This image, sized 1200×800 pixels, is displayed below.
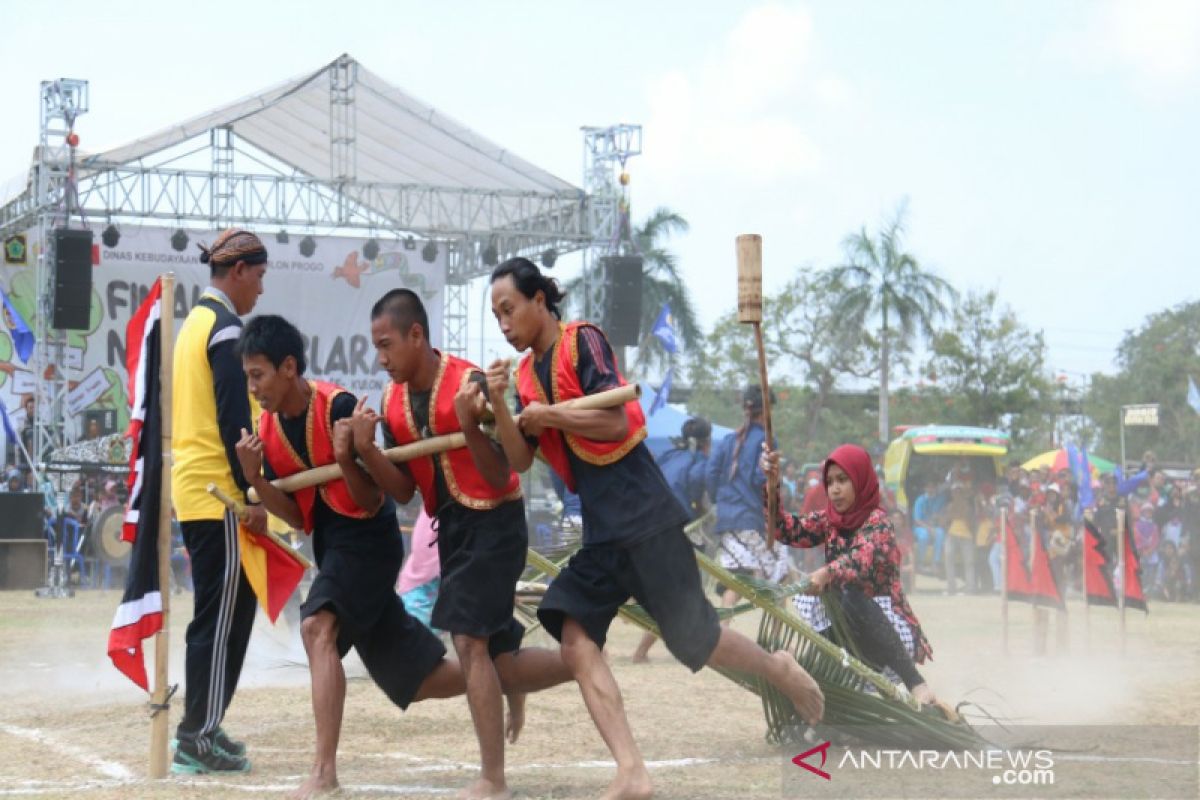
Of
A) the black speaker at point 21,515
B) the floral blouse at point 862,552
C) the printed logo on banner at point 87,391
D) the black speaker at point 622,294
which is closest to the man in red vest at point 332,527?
the floral blouse at point 862,552

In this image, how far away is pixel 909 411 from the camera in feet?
142

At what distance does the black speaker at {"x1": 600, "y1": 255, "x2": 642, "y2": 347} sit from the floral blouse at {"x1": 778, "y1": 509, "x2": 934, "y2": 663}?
53.6 ft

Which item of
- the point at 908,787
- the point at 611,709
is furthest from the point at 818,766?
the point at 611,709

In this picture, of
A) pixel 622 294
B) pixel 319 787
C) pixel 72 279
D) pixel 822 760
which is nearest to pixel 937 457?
pixel 622 294

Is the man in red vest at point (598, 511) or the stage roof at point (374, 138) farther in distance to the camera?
the stage roof at point (374, 138)

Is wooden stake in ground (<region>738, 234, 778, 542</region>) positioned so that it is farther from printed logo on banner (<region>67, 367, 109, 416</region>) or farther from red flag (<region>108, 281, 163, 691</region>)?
printed logo on banner (<region>67, 367, 109, 416</region>)

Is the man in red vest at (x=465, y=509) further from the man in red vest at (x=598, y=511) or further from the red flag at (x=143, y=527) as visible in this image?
the red flag at (x=143, y=527)

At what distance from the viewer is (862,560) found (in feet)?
21.9

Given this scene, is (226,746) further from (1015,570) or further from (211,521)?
(1015,570)

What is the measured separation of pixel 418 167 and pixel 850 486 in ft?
55.0

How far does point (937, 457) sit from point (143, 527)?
78.1 ft

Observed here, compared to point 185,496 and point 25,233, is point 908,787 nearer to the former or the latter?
point 185,496

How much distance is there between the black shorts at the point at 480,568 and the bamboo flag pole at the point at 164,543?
3.80 ft

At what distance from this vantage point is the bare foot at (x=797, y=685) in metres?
5.62
